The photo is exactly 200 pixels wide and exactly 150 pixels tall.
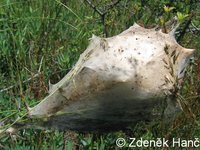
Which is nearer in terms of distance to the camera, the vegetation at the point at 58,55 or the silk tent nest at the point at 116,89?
the silk tent nest at the point at 116,89

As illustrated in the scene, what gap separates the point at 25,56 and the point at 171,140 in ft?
4.06

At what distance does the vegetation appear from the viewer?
2506 millimetres

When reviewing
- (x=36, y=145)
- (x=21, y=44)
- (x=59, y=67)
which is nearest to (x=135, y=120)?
(x=36, y=145)

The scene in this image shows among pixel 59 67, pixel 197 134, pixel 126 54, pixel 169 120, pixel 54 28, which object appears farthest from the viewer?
pixel 54 28

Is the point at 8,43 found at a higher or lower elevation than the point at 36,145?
higher

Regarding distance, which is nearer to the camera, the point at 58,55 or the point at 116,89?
the point at 116,89

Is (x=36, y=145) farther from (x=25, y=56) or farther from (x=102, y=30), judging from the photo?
(x=102, y=30)

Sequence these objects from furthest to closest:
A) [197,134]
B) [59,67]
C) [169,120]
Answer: [59,67] → [197,134] → [169,120]

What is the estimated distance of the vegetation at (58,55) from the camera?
98.7 inches

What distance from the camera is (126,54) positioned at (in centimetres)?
235

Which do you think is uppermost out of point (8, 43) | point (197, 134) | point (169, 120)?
point (8, 43)

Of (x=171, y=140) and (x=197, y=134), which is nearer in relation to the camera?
(x=171, y=140)

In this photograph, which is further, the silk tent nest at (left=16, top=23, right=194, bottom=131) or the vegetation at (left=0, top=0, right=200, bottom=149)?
the vegetation at (left=0, top=0, right=200, bottom=149)

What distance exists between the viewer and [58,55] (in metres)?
3.49
